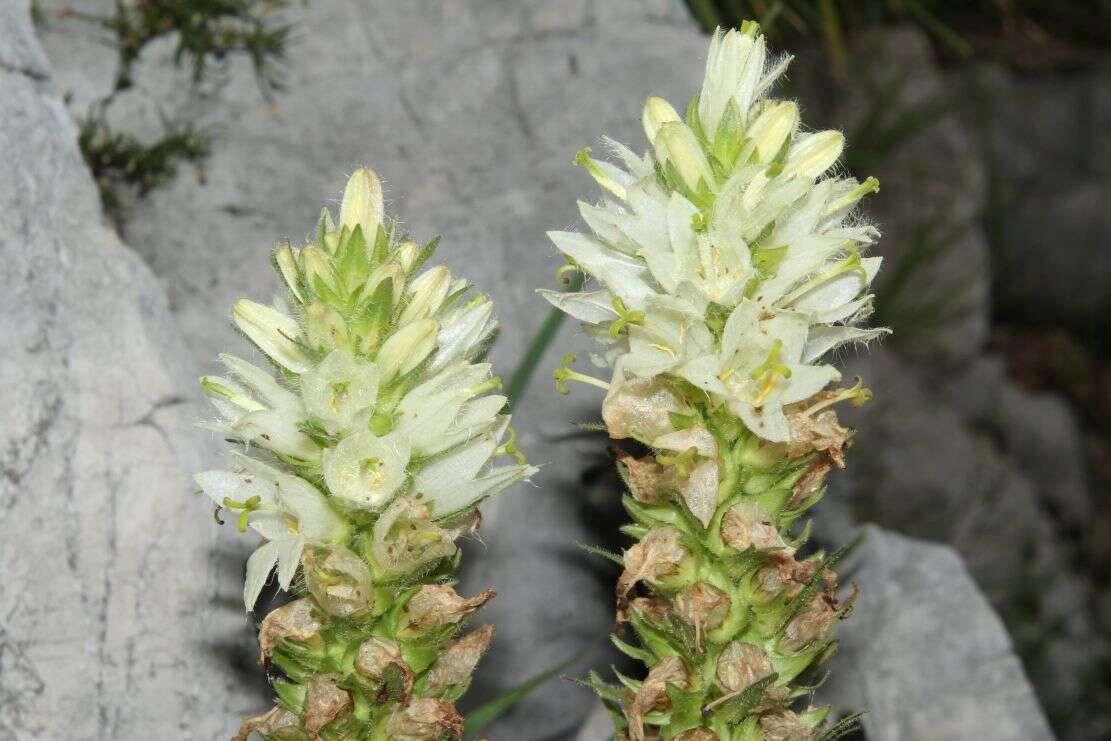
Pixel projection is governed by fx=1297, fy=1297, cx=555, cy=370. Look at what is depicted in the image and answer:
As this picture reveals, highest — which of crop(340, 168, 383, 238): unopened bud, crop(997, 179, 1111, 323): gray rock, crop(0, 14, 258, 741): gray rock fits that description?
crop(340, 168, 383, 238): unopened bud

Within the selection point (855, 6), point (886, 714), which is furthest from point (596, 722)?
point (855, 6)

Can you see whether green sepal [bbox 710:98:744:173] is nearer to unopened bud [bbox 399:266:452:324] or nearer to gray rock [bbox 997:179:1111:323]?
unopened bud [bbox 399:266:452:324]

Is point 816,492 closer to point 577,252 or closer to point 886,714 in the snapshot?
point 577,252

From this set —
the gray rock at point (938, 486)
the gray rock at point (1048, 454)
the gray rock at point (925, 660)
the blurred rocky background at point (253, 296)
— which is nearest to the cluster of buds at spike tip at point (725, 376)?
the blurred rocky background at point (253, 296)

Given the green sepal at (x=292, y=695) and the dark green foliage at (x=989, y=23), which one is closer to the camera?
the green sepal at (x=292, y=695)

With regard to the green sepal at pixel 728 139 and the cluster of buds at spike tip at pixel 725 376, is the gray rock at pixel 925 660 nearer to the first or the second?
the cluster of buds at spike tip at pixel 725 376

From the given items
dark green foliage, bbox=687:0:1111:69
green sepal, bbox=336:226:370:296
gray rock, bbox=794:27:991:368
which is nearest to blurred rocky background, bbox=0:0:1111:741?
dark green foliage, bbox=687:0:1111:69
